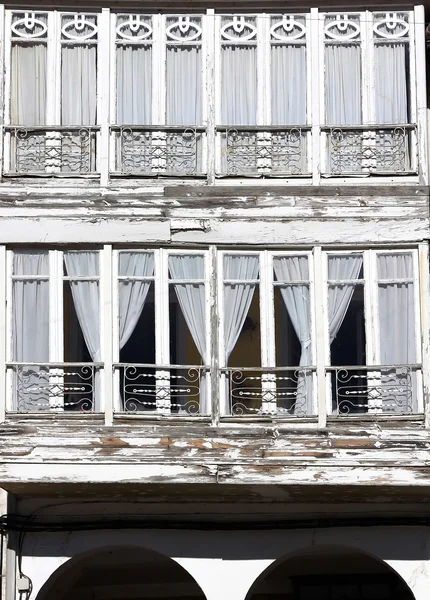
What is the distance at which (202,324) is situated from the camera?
18891 millimetres

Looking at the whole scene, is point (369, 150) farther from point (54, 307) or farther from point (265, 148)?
point (54, 307)

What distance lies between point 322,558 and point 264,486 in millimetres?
4219

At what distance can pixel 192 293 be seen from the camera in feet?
62.0

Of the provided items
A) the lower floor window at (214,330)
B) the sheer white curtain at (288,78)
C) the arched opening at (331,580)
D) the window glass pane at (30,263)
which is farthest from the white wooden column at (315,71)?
the arched opening at (331,580)

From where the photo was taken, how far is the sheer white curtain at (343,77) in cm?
1939

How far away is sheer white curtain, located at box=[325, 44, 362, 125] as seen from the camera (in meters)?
19.4

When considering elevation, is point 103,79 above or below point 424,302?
above

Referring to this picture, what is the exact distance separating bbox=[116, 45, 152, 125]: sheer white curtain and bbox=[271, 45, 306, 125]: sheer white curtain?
5.07 ft

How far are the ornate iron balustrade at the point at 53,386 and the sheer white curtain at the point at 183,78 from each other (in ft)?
11.3

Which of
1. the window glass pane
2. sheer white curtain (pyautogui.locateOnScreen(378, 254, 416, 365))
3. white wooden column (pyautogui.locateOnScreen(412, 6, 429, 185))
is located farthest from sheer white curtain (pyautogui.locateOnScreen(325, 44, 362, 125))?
the window glass pane

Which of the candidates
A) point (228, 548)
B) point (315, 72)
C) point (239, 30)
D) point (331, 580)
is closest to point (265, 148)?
point (315, 72)

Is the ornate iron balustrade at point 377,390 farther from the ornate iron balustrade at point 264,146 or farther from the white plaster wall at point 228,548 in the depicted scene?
the ornate iron balustrade at point 264,146

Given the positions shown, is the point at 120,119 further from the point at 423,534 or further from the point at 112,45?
the point at 423,534

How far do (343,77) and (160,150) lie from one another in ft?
8.02
